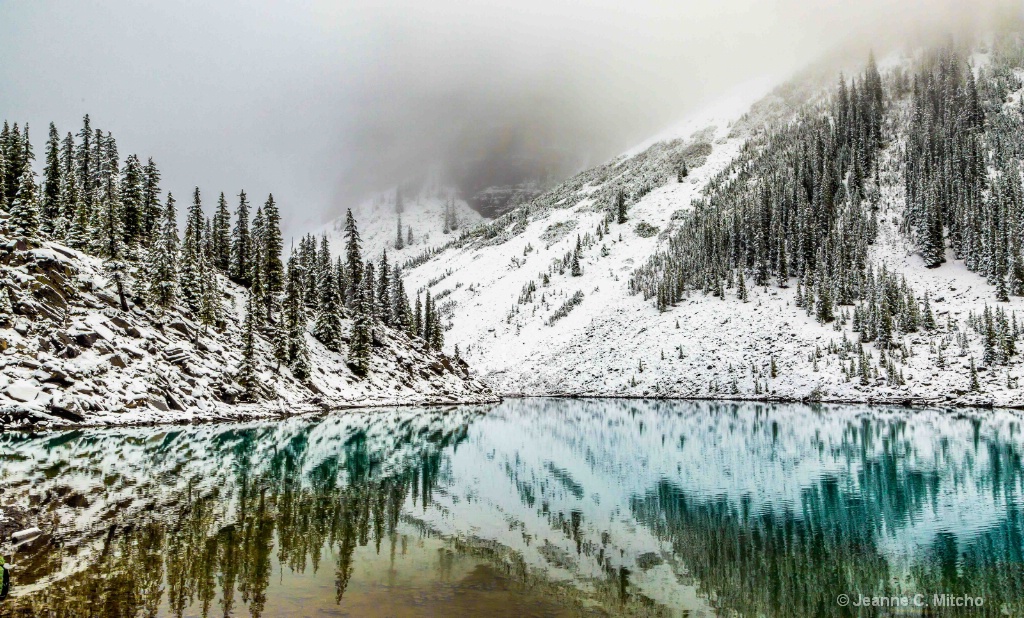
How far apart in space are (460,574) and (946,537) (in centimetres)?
1971

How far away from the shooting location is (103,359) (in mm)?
56125

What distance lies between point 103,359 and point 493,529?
5204 centimetres

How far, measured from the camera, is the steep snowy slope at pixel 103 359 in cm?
4969

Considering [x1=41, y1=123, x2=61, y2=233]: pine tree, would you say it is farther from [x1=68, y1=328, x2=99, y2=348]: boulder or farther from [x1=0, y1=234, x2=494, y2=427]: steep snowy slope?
[x1=68, y1=328, x2=99, y2=348]: boulder

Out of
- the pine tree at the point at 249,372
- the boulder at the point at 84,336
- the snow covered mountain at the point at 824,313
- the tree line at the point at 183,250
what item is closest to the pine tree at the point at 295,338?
the tree line at the point at 183,250

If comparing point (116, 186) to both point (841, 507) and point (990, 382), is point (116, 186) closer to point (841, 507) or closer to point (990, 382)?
point (841, 507)

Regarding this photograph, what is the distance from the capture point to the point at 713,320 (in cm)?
15812

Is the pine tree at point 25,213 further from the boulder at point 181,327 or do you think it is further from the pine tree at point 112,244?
the boulder at point 181,327

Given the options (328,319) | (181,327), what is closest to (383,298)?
(328,319)

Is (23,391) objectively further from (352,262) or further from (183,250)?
(352,262)

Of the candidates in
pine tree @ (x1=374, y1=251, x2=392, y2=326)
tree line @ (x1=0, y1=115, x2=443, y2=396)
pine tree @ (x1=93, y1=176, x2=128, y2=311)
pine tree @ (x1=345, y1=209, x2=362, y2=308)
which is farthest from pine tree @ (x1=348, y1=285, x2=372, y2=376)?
pine tree @ (x1=93, y1=176, x2=128, y2=311)

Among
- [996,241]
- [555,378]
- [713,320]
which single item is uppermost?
[996,241]

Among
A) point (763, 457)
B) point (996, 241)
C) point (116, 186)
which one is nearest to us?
point (763, 457)

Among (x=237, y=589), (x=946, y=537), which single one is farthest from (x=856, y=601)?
(x=237, y=589)
